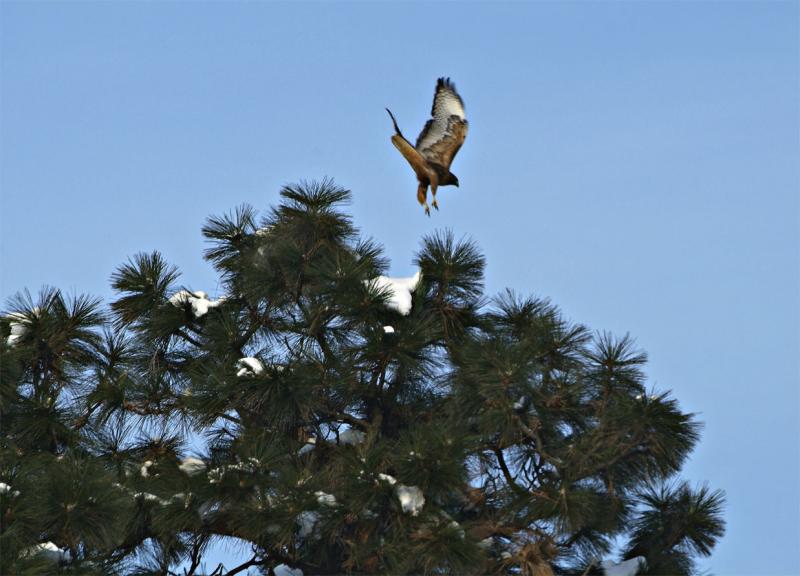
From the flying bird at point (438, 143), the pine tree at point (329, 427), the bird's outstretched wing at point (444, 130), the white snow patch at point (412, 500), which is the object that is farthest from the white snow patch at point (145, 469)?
the bird's outstretched wing at point (444, 130)

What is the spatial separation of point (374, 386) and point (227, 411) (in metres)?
1.35

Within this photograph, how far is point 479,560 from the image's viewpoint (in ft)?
41.5

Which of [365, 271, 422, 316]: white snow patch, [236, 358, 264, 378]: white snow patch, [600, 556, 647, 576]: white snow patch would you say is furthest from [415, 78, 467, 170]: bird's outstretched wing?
[600, 556, 647, 576]: white snow patch

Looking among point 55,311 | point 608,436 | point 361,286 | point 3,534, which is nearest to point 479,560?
point 608,436

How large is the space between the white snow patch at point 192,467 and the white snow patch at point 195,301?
1646mm

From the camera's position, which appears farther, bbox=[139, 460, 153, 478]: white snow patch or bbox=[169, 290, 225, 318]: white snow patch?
bbox=[169, 290, 225, 318]: white snow patch

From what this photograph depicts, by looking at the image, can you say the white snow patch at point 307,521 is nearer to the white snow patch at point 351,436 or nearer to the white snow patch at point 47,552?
the white snow patch at point 351,436

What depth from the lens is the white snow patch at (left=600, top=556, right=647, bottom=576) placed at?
551 inches

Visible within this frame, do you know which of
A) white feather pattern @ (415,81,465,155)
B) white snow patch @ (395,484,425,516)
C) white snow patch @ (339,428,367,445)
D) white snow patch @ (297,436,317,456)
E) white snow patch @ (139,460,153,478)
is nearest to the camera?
white snow patch @ (395,484,425,516)

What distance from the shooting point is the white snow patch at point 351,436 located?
14547 millimetres

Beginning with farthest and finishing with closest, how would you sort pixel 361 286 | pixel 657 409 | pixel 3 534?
pixel 361 286 → pixel 657 409 → pixel 3 534

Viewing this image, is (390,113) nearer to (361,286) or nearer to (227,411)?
(361,286)

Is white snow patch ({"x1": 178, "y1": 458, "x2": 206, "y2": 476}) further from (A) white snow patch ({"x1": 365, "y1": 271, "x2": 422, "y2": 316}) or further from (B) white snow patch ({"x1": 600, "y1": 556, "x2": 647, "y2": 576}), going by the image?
(B) white snow patch ({"x1": 600, "y1": 556, "x2": 647, "y2": 576})

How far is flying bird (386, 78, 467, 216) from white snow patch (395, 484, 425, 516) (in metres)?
2.94
